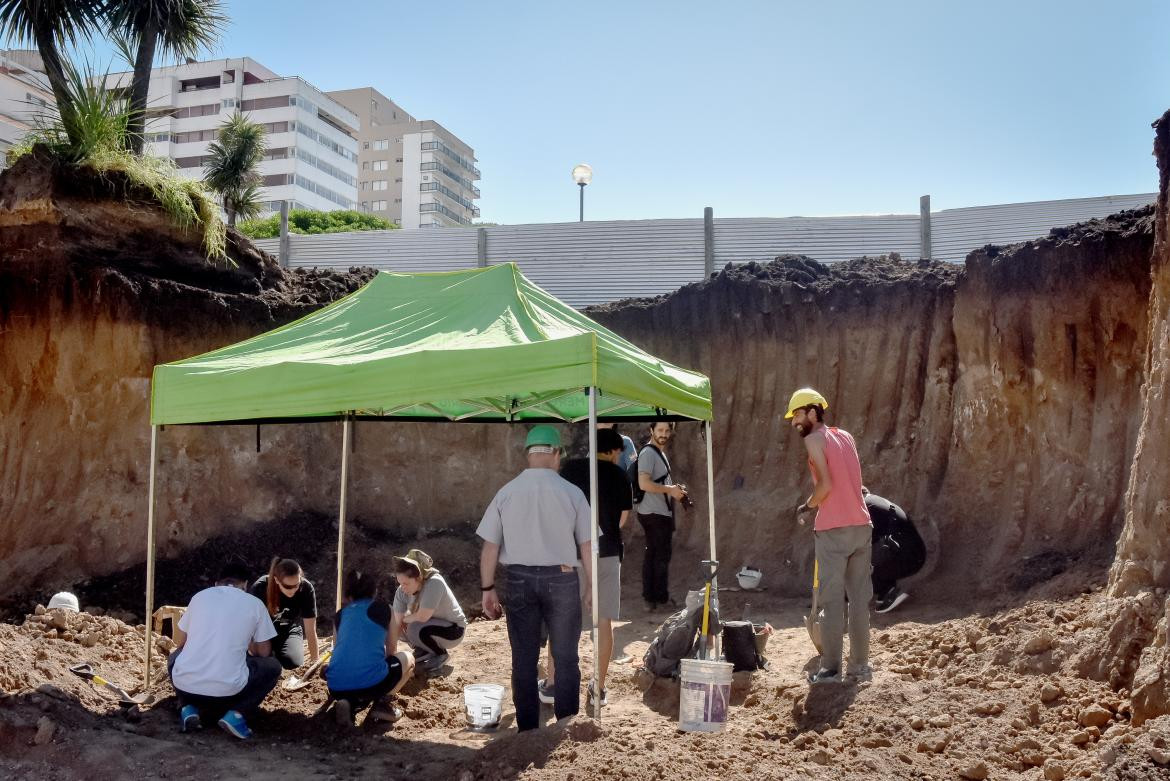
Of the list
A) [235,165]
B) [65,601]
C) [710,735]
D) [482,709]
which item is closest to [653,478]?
[482,709]

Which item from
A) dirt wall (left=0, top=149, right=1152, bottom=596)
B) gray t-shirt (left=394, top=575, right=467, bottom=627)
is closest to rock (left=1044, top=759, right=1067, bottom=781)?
dirt wall (left=0, top=149, right=1152, bottom=596)

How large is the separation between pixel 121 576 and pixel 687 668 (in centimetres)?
820

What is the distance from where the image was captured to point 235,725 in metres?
5.81

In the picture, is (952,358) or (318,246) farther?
(318,246)

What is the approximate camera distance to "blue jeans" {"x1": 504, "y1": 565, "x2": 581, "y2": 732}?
18.0 feet

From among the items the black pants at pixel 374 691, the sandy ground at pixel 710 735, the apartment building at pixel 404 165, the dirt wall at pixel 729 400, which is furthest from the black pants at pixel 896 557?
the apartment building at pixel 404 165

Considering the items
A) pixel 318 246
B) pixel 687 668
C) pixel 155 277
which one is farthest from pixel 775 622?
pixel 318 246

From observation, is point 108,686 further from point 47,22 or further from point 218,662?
point 47,22

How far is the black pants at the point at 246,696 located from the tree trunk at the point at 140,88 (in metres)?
8.70

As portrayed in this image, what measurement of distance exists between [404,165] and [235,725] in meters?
82.1

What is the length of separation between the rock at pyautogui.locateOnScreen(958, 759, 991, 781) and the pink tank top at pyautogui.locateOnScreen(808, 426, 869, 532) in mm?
1724

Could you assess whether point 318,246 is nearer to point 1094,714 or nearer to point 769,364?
point 769,364

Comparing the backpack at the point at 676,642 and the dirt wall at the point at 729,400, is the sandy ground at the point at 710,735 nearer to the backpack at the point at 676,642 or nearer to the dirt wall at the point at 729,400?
the backpack at the point at 676,642

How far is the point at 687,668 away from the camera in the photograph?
5.36m
